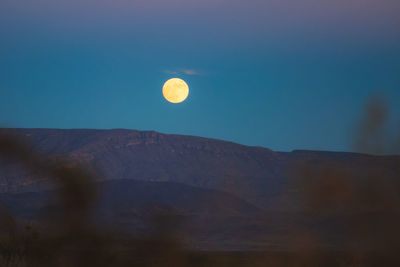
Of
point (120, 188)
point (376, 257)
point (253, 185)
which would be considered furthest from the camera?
point (253, 185)

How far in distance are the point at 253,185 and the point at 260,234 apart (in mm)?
27662

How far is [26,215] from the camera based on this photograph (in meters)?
65.6

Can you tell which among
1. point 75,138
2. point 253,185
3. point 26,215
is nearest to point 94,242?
point 26,215

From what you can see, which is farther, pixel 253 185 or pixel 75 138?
pixel 75 138

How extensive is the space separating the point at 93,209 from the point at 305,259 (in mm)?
5954

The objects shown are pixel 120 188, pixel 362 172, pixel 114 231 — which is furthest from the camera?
pixel 120 188

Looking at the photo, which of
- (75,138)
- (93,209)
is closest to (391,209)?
(93,209)

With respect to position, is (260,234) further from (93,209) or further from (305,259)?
(93,209)

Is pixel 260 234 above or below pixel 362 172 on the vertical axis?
above

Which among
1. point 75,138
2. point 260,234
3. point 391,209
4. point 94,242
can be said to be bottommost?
point 94,242

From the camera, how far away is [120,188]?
79.6 m

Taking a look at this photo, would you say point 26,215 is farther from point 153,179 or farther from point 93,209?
point 93,209

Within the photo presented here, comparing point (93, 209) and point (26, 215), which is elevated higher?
point (26, 215)

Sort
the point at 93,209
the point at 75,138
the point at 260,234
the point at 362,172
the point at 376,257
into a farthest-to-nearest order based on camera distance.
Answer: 1. the point at 75,138
2. the point at 260,234
3. the point at 362,172
4. the point at 376,257
5. the point at 93,209
